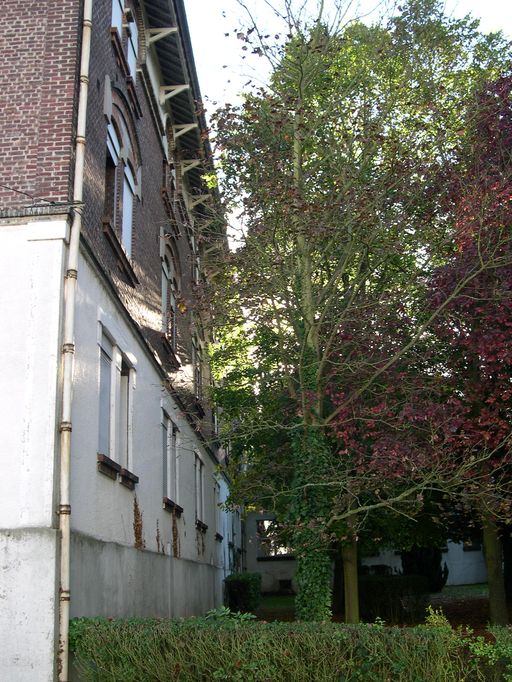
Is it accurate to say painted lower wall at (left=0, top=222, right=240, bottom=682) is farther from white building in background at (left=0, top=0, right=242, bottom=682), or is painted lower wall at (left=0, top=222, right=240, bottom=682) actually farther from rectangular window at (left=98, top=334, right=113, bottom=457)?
rectangular window at (left=98, top=334, right=113, bottom=457)

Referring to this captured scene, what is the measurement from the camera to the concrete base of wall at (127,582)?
8.91 metres

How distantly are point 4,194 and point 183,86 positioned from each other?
961 centimetres

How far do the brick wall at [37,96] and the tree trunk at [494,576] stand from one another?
458 inches

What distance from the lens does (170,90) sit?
60.1ft

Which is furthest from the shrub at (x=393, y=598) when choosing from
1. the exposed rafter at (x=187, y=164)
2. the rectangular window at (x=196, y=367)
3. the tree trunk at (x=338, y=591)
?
the exposed rafter at (x=187, y=164)

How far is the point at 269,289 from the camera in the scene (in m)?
13.5

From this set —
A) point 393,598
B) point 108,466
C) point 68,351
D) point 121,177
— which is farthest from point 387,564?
point 68,351

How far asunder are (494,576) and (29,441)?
39.8 feet

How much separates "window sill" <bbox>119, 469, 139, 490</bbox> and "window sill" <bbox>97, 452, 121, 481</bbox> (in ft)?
0.83

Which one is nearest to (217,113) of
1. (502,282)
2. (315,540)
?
(502,282)

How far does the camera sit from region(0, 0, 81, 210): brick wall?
31.2ft

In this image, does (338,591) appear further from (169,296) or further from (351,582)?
(169,296)

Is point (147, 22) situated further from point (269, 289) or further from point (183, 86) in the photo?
point (269, 289)

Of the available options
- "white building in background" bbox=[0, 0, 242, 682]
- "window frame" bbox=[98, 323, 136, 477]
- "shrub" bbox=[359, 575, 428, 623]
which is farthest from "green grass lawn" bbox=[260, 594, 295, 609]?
"window frame" bbox=[98, 323, 136, 477]
